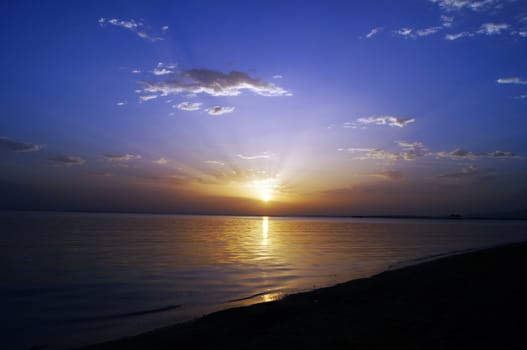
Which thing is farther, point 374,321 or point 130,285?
point 130,285

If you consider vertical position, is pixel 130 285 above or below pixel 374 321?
below

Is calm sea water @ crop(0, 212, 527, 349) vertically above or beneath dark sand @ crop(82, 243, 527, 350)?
beneath

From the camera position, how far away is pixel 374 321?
11.2 meters

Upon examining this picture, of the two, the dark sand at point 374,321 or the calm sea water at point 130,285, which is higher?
the dark sand at point 374,321

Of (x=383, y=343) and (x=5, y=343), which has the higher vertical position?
(x=383, y=343)

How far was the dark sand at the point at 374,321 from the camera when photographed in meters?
9.28

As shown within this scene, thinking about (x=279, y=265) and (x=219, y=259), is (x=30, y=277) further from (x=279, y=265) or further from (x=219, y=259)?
(x=279, y=265)

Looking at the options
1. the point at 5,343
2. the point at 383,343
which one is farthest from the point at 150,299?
the point at 383,343

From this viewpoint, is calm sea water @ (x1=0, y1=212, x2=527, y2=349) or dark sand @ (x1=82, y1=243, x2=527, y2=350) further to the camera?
calm sea water @ (x1=0, y1=212, x2=527, y2=349)

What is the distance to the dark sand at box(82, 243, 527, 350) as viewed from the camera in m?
9.28

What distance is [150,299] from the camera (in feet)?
55.2

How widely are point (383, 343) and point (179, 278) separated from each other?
14757mm

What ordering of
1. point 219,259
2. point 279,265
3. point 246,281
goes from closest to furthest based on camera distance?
1. point 246,281
2. point 279,265
3. point 219,259

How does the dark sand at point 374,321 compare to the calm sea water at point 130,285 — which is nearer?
the dark sand at point 374,321
